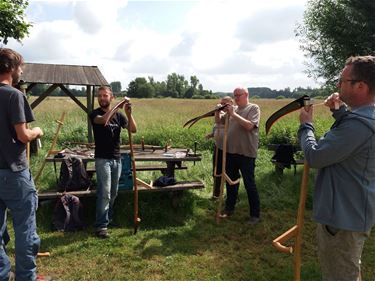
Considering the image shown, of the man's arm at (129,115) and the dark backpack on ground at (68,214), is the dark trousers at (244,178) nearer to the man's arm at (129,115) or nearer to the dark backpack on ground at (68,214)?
the man's arm at (129,115)

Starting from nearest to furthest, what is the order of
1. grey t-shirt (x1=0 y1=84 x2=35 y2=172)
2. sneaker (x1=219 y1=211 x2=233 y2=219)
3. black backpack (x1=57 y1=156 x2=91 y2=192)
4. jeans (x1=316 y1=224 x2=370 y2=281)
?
jeans (x1=316 y1=224 x2=370 y2=281), grey t-shirt (x1=0 y1=84 x2=35 y2=172), black backpack (x1=57 y1=156 x2=91 y2=192), sneaker (x1=219 y1=211 x2=233 y2=219)

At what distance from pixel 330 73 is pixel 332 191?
11479 millimetres

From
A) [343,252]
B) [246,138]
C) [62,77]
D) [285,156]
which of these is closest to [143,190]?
[246,138]

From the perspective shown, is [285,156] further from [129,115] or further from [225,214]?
[129,115]

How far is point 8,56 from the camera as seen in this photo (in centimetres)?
324

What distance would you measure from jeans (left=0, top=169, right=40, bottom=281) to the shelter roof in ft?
17.7

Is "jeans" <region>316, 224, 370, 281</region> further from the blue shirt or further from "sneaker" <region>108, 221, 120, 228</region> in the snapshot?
"sneaker" <region>108, 221, 120, 228</region>

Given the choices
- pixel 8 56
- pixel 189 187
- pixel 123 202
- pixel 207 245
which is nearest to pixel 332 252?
pixel 207 245

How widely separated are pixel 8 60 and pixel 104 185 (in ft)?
7.60

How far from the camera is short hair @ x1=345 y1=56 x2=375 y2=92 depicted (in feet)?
7.77

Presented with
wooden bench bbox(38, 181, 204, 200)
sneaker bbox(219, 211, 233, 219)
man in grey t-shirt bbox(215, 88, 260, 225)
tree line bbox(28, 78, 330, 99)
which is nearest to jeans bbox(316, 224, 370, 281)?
man in grey t-shirt bbox(215, 88, 260, 225)

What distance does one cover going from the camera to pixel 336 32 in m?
12.1

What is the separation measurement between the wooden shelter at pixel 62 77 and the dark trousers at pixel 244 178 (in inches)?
154

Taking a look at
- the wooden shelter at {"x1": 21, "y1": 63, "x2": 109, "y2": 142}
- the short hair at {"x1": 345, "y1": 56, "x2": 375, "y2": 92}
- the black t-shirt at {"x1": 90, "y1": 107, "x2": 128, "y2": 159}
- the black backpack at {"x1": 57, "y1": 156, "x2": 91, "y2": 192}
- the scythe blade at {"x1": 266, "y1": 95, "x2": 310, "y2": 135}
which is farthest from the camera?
the wooden shelter at {"x1": 21, "y1": 63, "x2": 109, "y2": 142}
